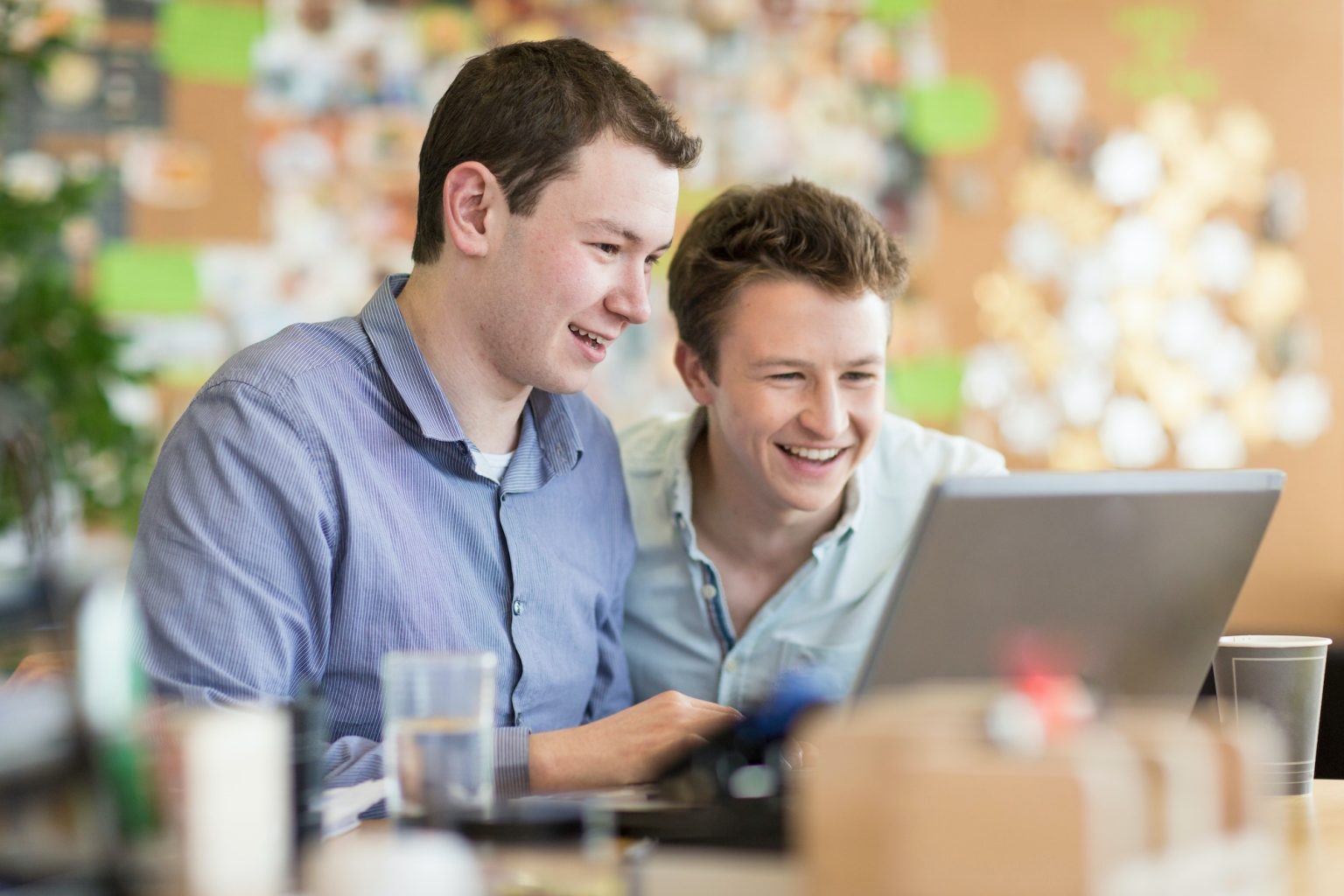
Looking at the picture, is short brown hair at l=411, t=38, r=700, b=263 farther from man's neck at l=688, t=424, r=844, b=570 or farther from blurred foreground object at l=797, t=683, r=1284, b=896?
blurred foreground object at l=797, t=683, r=1284, b=896

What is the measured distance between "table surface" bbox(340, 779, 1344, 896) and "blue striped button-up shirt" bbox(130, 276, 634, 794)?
0.29 meters

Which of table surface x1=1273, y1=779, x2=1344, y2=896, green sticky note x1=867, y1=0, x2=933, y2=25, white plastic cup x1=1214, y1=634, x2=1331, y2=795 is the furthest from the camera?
green sticky note x1=867, y1=0, x2=933, y2=25

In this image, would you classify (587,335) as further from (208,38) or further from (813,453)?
(208,38)

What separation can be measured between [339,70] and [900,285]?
5.05 ft

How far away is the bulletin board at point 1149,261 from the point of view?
3.18 meters

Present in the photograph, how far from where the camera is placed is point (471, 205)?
60.3 inches

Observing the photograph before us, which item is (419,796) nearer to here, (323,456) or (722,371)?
(323,456)

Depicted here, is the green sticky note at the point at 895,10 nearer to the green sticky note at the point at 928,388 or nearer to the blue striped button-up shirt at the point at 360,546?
the green sticky note at the point at 928,388

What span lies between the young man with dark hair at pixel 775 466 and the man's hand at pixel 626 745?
0.37 metres

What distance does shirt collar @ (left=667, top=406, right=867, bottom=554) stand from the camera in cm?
161

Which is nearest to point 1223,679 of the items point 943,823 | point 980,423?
point 943,823

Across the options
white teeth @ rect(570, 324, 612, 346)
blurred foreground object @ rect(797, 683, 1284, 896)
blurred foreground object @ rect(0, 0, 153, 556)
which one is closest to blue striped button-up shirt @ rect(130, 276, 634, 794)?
white teeth @ rect(570, 324, 612, 346)

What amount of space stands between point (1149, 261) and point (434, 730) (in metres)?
2.72

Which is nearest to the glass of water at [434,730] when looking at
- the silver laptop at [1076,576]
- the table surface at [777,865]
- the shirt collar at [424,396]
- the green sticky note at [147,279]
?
the table surface at [777,865]
